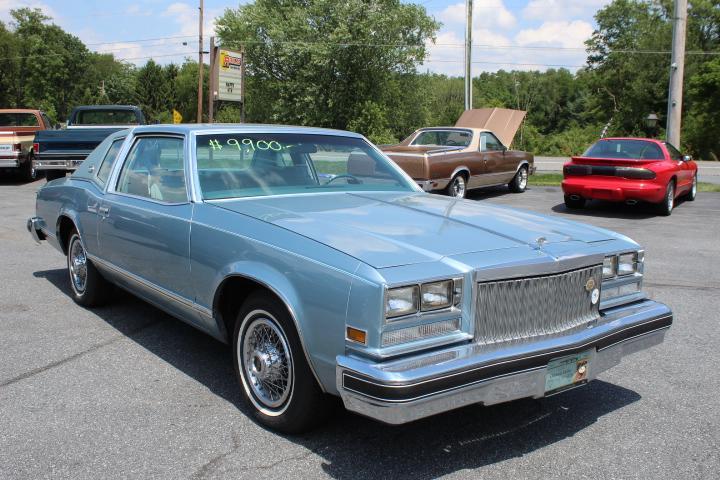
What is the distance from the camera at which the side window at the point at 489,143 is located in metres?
14.5

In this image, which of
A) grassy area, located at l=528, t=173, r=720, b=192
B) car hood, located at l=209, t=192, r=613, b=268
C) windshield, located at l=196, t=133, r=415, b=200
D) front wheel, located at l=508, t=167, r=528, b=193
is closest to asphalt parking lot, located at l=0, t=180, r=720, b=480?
car hood, located at l=209, t=192, r=613, b=268

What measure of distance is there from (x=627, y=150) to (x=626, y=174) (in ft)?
2.10

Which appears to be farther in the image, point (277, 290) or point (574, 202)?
point (574, 202)

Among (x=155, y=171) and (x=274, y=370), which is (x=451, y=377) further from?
(x=155, y=171)

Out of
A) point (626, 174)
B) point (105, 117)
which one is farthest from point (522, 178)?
point (105, 117)

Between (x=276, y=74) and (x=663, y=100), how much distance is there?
108 ft

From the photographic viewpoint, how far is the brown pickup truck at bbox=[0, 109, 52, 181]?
1664cm

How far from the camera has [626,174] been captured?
39.4 feet

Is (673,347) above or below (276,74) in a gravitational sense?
below

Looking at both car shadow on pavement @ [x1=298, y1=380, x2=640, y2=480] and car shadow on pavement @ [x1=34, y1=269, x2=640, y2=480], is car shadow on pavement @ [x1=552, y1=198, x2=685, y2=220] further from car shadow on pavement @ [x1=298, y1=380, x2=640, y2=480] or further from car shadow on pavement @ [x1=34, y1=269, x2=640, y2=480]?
car shadow on pavement @ [x1=298, y1=380, x2=640, y2=480]

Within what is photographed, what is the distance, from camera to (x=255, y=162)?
441cm

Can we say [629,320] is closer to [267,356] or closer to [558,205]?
[267,356]

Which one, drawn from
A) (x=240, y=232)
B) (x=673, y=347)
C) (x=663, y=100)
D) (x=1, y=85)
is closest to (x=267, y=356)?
(x=240, y=232)

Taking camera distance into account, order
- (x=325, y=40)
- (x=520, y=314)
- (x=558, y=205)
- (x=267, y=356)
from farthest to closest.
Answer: (x=325, y=40)
(x=558, y=205)
(x=267, y=356)
(x=520, y=314)
